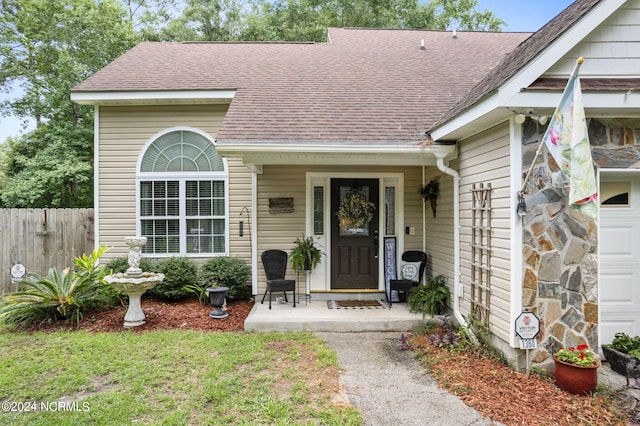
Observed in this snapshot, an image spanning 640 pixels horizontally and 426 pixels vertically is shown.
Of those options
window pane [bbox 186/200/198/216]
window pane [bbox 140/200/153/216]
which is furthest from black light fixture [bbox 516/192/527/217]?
window pane [bbox 140/200/153/216]

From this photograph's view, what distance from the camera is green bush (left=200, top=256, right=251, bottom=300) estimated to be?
237 inches

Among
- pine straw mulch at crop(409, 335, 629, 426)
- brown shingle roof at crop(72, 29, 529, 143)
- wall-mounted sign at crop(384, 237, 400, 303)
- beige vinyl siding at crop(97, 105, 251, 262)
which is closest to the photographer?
pine straw mulch at crop(409, 335, 629, 426)

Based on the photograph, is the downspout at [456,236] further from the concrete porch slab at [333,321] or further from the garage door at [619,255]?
the garage door at [619,255]

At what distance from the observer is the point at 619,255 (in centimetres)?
370

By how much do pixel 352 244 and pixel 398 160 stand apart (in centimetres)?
174

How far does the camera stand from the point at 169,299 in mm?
6207

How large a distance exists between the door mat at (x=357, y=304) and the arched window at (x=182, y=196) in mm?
2327

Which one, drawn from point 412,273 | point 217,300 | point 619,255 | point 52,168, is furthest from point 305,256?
point 52,168

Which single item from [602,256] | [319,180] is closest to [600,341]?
[602,256]

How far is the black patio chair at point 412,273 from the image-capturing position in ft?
18.0

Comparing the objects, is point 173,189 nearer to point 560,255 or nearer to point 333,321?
point 333,321

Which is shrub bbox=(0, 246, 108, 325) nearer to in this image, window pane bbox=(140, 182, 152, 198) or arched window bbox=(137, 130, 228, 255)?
arched window bbox=(137, 130, 228, 255)

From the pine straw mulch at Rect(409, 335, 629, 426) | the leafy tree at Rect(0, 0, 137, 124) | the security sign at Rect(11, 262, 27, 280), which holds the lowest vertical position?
the pine straw mulch at Rect(409, 335, 629, 426)

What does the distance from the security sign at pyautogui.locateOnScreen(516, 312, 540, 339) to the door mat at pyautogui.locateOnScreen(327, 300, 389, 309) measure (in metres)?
2.30
